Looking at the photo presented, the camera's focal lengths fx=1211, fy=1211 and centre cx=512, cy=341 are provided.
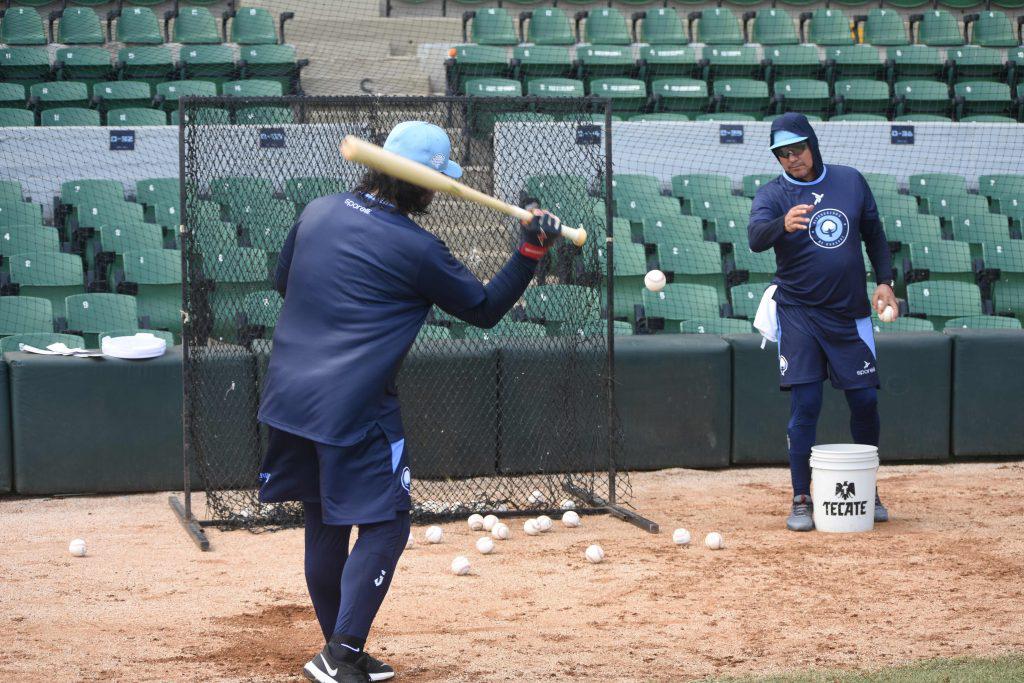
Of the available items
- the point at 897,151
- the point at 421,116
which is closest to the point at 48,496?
the point at 421,116

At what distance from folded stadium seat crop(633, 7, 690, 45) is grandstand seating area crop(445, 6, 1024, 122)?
19mm

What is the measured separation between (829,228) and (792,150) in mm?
460

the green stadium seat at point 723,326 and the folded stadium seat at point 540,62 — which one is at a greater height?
the folded stadium seat at point 540,62

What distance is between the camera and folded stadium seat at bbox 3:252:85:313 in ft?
32.2

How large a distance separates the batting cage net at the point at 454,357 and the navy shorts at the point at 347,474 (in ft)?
10.3

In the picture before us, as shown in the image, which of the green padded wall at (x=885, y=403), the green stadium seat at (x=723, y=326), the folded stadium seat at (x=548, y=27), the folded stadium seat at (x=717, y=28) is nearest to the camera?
the green padded wall at (x=885, y=403)

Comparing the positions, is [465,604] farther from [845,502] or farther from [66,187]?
[66,187]

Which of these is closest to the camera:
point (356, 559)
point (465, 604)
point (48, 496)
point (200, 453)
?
point (356, 559)

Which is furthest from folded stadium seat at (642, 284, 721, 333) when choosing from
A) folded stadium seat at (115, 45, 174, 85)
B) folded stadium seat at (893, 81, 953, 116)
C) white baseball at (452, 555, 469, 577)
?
folded stadium seat at (115, 45, 174, 85)

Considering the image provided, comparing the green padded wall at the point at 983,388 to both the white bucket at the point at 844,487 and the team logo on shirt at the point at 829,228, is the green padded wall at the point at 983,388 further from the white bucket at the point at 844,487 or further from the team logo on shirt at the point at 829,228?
the team logo on shirt at the point at 829,228

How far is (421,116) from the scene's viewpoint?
8148mm

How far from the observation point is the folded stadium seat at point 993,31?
1653 cm

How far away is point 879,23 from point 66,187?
10989mm

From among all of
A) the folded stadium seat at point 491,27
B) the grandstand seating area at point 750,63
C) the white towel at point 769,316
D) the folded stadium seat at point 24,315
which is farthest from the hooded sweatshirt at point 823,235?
the folded stadium seat at point 491,27
